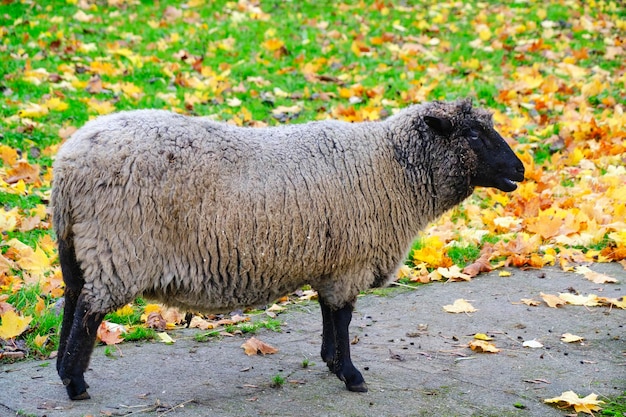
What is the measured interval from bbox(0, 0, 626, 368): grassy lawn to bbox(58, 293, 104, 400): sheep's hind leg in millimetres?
845

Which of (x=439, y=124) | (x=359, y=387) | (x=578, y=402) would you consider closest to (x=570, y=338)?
(x=578, y=402)

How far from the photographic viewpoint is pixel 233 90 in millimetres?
10680

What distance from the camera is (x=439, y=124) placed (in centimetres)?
535

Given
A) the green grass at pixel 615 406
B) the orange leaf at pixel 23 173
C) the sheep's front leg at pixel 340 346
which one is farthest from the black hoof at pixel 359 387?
the orange leaf at pixel 23 173

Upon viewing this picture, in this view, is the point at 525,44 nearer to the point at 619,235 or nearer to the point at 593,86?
the point at 593,86

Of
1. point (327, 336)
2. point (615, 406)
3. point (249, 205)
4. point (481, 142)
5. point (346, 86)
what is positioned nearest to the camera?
point (615, 406)

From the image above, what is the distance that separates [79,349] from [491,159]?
10.1ft

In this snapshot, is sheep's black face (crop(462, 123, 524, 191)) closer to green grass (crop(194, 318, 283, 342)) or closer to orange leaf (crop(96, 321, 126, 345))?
green grass (crop(194, 318, 283, 342))

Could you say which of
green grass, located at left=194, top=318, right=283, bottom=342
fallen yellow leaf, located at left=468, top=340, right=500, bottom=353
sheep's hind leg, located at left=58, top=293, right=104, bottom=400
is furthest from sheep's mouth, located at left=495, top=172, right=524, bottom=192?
sheep's hind leg, located at left=58, top=293, right=104, bottom=400

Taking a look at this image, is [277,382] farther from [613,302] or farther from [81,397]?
[613,302]

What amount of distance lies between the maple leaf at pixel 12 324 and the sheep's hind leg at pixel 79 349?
3.03 ft

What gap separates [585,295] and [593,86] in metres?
5.55

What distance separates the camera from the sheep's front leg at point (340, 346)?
4926mm

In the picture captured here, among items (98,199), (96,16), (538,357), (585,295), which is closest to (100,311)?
(98,199)
